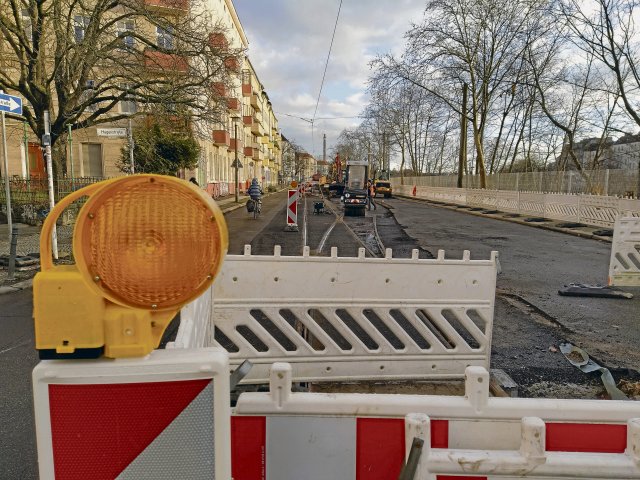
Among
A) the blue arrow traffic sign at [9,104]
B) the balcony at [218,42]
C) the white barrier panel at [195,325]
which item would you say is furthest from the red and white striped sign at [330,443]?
the balcony at [218,42]

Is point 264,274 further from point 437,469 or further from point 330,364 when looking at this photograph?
point 437,469

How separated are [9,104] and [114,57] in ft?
22.2

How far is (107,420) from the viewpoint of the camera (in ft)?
3.52

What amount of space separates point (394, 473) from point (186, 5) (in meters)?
15.7

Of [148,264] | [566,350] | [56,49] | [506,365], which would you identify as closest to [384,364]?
[506,365]

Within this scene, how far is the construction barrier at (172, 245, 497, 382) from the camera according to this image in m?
3.08

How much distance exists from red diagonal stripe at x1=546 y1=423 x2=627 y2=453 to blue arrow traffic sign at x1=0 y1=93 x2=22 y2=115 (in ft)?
29.8

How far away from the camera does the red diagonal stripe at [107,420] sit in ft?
3.48

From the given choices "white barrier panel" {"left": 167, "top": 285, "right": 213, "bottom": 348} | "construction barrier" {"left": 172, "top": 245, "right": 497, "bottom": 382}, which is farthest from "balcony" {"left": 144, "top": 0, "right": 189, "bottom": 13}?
"white barrier panel" {"left": 167, "top": 285, "right": 213, "bottom": 348}

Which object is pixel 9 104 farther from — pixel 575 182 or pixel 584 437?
pixel 575 182

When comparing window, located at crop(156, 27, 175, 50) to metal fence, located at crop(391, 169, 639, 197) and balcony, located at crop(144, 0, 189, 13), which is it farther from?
metal fence, located at crop(391, 169, 639, 197)

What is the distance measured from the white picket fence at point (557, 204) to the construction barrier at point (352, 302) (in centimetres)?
1324

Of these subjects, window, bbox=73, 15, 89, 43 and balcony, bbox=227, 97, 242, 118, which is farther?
balcony, bbox=227, 97, 242, 118

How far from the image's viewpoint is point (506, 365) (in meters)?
3.90
